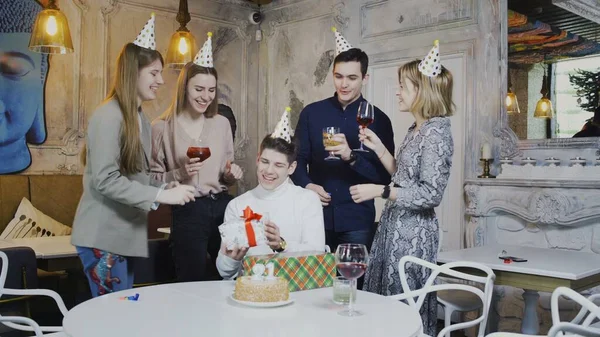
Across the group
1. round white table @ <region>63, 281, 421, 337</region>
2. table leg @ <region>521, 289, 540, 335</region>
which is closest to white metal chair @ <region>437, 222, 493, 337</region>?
table leg @ <region>521, 289, 540, 335</region>

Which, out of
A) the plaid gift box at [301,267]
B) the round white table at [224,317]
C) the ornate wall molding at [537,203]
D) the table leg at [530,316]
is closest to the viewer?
the round white table at [224,317]

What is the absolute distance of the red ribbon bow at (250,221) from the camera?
7.14 feet

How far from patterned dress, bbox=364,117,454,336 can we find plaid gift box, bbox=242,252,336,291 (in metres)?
0.66

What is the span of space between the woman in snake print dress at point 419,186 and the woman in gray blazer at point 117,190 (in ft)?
3.00

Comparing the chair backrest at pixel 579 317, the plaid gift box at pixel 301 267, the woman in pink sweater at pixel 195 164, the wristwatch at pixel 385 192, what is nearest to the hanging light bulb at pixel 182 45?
the woman in pink sweater at pixel 195 164

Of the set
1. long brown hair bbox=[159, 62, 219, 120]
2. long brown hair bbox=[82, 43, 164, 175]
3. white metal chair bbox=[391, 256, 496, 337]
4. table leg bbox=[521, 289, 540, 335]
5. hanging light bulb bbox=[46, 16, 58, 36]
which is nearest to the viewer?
white metal chair bbox=[391, 256, 496, 337]

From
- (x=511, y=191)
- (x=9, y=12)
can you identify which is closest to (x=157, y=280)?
(x=511, y=191)

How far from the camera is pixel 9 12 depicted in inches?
218

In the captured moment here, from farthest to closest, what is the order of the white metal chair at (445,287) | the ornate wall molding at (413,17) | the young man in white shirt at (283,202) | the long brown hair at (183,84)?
1. the ornate wall molding at (413,17)
2. the long brown hair at (183,84)
3. the young man in white shirt at (283,202)
4. the white metal chair at (445,287)

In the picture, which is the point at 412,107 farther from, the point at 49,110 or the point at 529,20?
the point at 49,110

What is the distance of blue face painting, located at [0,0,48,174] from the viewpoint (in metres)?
5.50

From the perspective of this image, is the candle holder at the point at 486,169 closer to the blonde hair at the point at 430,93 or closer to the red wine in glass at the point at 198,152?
the blonde hair at the point at 430,93

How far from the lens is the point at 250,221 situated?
7.18 ft

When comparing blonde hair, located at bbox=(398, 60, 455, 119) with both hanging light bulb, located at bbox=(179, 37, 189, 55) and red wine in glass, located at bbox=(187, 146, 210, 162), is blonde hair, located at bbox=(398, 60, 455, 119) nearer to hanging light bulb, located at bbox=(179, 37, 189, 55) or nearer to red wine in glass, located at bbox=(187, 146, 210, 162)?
red wine in glass, located at bbox=(187, 146, 210, 162)
